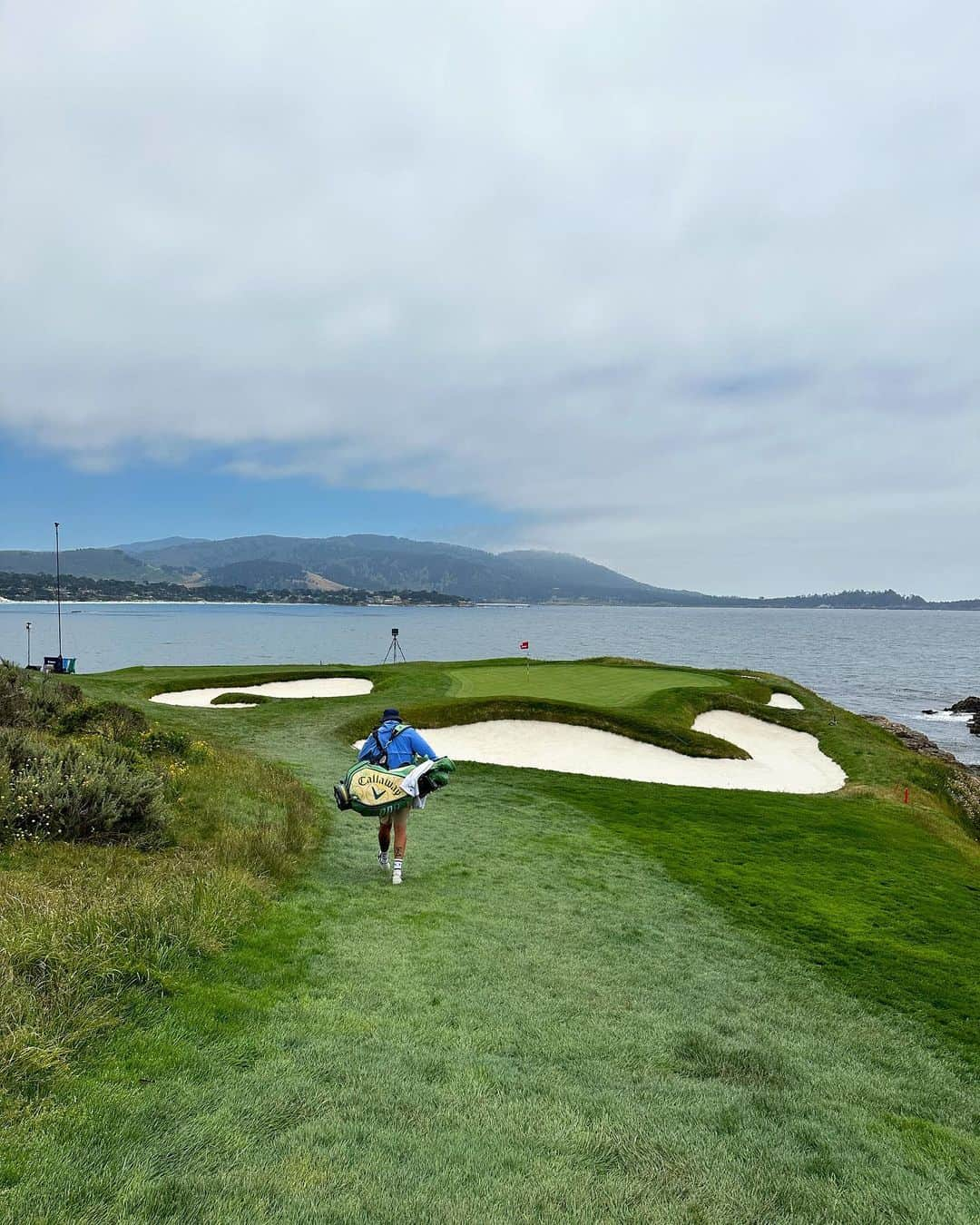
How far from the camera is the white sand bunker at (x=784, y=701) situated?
35.8 metres

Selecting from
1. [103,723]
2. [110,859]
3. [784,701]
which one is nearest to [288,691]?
[103,723]

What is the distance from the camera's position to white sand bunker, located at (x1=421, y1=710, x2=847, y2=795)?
67.7ft

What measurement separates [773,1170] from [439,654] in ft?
319

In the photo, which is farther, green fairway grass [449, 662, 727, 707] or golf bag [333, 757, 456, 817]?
green fairway grass [449, 662, 727, 707]

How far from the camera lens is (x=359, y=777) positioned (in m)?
9.16

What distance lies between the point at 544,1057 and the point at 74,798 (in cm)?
736

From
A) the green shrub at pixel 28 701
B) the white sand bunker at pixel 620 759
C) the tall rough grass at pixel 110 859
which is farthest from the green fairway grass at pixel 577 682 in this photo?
the tall rough grass at pixel 110 859

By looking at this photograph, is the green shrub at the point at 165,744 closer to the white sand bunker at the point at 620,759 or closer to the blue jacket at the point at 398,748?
the blue jacket at the point at 398,748

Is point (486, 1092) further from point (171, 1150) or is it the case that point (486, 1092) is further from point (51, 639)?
point (51, 639)

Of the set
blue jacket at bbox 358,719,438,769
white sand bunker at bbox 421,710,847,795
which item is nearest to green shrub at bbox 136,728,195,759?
blue jacket at bbox 358,719,438,769

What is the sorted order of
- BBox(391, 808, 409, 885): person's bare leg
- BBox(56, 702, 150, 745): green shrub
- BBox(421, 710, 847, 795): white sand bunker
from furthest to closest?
BBox(421, 710, 847, 795): white sand bunker → BBox(56, 702, 150, 745): green shrub → BBox(391, 808, 409, 885): person's bare leg

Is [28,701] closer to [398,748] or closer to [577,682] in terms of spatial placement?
[398,748]

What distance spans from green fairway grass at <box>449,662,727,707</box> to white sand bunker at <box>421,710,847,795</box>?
3.38 m

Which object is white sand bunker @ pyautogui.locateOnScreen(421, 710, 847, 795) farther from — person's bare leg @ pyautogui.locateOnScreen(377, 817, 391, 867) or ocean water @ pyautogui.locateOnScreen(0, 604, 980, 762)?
ocean water @ pyautogui.locateOnScreen(0, 604, 980, 762)
